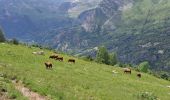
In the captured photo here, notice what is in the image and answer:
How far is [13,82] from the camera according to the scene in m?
36.7

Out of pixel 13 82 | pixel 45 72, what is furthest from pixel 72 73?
pixel 13 82

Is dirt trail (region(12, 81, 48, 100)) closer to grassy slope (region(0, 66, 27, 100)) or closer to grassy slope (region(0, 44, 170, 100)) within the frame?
grassy slope (region(0, 44, 170, 100))

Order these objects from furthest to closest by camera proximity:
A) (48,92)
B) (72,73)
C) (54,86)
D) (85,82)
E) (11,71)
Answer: (72,73) → (85,82) → (11,71) → (54,86) → (48,92)

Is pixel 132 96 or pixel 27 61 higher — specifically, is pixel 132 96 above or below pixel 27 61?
below

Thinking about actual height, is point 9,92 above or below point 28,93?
above

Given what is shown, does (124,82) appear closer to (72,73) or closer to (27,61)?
(72,73)

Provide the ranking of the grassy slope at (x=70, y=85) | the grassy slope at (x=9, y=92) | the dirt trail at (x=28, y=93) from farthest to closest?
the grassy slope at (x=70, y=85)
the dirt trail at (x=28, y=93)
the grassy slope at (x=9, y=92)

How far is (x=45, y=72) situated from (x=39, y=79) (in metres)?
6.32

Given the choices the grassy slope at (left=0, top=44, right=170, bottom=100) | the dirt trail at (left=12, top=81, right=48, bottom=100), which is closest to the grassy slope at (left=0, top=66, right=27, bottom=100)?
the dirt trail at (left=12, top=81, right=48, bottom=100)

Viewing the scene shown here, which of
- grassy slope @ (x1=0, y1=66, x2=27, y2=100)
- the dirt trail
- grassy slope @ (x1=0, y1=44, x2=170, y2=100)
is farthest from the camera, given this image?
grassy slope @ (x1=0, y1=44, x2=170, y2=100)

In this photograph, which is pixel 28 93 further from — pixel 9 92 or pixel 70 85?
pixel 70 85

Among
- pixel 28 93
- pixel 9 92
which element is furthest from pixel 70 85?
pixel 9 92

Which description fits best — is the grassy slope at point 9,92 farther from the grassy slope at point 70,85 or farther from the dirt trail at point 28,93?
the grassy slope at point 70,85

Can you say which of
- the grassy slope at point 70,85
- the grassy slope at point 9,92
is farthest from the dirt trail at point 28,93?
the grassy slope at point 9,92
